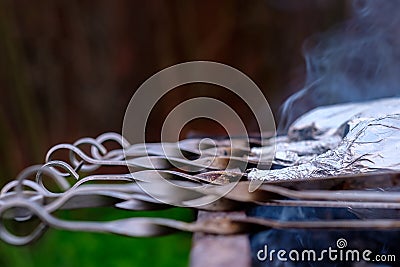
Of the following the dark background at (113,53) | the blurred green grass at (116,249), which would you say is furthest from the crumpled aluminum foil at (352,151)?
the dark background at (113,53)

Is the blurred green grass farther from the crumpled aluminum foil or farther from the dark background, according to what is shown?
the crumpled aluminum foil

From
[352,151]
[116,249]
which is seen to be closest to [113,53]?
[116,249]

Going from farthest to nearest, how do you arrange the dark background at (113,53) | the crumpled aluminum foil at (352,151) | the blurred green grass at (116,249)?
the dark background at (113,53)
the blurred green grass at (116,249)
the crumpled aluminum foil at (352,151)

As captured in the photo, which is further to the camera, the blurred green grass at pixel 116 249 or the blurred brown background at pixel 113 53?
the blurred brown background at pixel 113 53

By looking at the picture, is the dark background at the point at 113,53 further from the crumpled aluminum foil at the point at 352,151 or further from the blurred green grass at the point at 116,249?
the crumpled aluminum foil at the point at 352,151

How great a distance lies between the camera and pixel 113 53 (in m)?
1.67

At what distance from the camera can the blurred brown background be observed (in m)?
1.62

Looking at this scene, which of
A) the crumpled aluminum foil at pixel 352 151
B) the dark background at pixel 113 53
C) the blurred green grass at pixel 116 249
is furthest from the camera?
the dark background at pixel 113 53

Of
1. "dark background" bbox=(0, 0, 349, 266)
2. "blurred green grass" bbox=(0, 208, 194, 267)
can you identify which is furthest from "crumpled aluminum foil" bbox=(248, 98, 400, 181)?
"dark background" bbox=(0, 0, 349, 266)

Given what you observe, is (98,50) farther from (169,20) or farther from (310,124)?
(310,124)

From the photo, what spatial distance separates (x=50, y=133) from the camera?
5.49 ft

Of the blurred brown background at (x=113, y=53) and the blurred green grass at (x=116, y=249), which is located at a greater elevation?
the blurred brown background at (x=113, y=53)

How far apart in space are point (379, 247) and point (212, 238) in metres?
0.25

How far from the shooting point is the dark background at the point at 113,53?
63.6 inches
